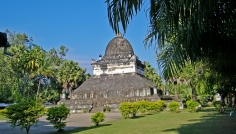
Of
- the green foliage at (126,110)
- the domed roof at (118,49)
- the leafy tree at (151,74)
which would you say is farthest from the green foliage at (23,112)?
the leafy tree at (151,74)

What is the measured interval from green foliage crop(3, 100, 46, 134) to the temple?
21.4 m

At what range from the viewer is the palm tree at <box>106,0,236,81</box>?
3037mm

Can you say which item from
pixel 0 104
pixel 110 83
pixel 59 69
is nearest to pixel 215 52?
pixel 110 83

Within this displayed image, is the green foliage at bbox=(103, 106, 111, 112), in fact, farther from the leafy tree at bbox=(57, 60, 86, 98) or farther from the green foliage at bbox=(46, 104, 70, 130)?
the green foliage at bbox=(46, 104, 70, 130)

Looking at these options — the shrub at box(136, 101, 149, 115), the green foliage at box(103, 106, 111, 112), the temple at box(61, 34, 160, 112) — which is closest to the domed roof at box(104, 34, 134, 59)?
the temple at box(61, 34, 160, 112)

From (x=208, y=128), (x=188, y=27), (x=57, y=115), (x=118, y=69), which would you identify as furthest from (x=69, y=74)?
(x=188, y=27)

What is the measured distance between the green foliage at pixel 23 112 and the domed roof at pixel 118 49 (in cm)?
3106

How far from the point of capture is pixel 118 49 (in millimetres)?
42969

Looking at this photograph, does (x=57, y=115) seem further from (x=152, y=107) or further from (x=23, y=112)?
(x=152, y=107)

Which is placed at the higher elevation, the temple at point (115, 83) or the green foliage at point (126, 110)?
the temple at point (115, 83)

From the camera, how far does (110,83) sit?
128 feet

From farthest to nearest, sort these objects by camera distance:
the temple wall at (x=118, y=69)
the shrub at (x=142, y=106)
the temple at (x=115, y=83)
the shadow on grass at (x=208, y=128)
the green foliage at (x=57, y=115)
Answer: the temple wall at (x=118, y=69) → the temple at (x=115, y=83) → the shrub at (x=142, y=106) → the green foliage at (x=57, y=115) → the shadow on grass at (x=208, y=128)

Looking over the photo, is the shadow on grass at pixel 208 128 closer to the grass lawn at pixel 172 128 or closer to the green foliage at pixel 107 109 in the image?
the grass lawn at pixel 172 128

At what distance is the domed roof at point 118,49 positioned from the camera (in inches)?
1657
